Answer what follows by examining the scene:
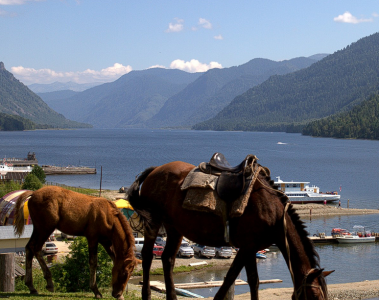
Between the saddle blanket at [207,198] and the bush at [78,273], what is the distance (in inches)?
299

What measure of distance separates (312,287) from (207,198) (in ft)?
5.50

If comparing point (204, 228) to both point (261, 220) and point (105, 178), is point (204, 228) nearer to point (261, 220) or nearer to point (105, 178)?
point (261, 220)

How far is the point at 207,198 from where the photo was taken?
6363mm

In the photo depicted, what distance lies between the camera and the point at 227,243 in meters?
6.45

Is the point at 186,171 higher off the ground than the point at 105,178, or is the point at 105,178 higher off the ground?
the point at 186,171

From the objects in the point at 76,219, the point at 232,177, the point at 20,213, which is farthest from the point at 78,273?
the point at 232,177

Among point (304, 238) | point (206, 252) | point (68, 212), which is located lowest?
point (206, 252)

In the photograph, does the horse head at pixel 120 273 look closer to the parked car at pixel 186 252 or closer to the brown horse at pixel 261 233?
the brown horse at pixel 261 233

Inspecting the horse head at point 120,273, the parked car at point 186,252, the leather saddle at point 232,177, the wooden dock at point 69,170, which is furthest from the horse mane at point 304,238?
the wooden dock at point 69,170

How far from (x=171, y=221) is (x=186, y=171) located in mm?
741

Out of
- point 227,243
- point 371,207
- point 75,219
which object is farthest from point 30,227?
point 371,207

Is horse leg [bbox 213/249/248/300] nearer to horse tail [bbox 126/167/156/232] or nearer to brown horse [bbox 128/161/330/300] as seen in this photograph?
brown horse [bbox 128/161/330/300]

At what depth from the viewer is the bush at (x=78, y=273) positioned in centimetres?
1304

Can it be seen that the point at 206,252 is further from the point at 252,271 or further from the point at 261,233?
the point at 261,233
